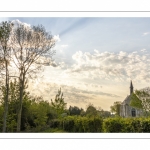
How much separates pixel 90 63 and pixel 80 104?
156cm

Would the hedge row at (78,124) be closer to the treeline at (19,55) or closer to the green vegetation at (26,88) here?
the green vegetation at (26,88)

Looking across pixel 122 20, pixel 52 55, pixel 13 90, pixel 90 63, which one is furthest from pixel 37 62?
pixel 122 20

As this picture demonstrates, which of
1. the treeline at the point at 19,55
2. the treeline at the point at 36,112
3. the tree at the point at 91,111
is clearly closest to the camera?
the treeline at the point at 19,55

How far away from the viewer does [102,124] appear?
8.27 meters

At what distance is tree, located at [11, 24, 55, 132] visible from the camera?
7.92m

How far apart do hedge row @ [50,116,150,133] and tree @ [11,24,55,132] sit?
256cm

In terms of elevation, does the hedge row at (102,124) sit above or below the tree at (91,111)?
below

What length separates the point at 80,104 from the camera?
8.20 metres

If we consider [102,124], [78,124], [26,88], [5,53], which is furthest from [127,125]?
[5,53]

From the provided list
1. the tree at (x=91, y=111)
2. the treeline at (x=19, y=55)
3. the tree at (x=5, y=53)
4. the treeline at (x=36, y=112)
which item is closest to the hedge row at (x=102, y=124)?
the treeline at (x=36, y=112)

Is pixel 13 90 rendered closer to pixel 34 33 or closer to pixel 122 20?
pixel 34 33

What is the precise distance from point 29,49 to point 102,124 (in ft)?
12.8

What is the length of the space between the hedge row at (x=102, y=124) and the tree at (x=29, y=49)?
256cm

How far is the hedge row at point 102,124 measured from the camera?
23.3 feet
